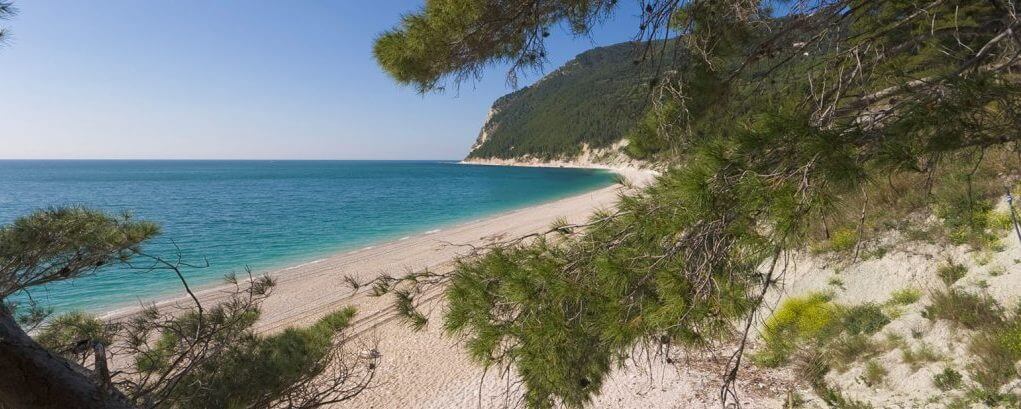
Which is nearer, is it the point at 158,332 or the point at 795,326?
the point at 158,332

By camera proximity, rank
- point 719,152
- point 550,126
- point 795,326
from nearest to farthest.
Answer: point 719,152, point 795,326, point 550,126

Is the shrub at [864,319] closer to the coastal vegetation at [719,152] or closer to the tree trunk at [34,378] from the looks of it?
the coastal vegetation at [719,152]

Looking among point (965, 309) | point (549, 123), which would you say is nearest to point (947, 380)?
point (965, 309)

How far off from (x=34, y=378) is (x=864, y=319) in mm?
5622

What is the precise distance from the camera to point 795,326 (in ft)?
A: 15.4

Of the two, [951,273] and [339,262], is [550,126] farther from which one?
[951,273]

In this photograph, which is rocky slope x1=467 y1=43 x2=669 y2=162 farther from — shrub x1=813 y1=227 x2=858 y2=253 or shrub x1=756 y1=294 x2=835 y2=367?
shrub x1=756 y1=294 x2=835 y2=367

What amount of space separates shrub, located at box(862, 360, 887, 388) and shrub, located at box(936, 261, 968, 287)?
127 centimetres

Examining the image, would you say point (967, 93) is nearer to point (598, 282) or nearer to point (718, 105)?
point (718, 105)

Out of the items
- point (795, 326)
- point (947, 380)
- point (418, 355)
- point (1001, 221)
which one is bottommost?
point (418, 355)

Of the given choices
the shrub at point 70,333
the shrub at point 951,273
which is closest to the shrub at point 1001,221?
the shrub at point 951,273

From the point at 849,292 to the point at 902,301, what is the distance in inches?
20.8

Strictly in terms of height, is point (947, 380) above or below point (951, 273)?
below

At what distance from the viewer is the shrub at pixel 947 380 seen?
3.15 m
